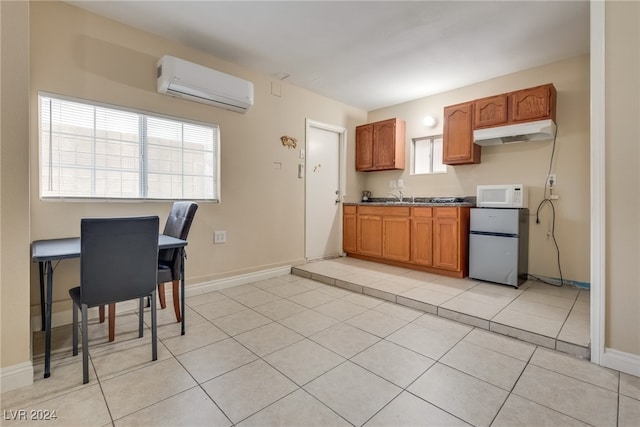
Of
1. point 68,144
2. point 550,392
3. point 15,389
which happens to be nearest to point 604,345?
point 550,392

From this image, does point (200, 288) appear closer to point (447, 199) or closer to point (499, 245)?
point (499, 245)

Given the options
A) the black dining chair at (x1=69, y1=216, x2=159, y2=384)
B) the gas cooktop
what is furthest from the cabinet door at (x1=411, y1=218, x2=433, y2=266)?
the black dining chair at (x1=69, y1=216, x2=159, y2=384)

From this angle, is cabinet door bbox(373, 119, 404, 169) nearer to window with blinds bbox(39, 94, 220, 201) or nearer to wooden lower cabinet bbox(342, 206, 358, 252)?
wooden lower cabinet bbox(342, 206, 358, 252)

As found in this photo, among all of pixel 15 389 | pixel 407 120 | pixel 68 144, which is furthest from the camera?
pixel 407 120

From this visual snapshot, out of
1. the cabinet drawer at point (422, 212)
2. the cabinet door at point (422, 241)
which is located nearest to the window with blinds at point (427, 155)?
the cabinet drawer at point (422, 212)

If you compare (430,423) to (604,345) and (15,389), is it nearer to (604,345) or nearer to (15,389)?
(604,345)

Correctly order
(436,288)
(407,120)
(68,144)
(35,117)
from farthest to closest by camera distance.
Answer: (407,120) → (436,288) → (68,144) → (35,117)

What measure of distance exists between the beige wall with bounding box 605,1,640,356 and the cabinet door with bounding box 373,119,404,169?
2.87 meters

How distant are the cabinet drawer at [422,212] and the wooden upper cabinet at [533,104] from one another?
4.63 feet

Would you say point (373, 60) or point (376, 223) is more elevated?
point (373, 60)

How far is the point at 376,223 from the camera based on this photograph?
4.44 meters

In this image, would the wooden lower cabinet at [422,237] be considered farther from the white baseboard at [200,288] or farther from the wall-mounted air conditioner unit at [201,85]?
the wall-mounted air conditioner unit at [201,85]

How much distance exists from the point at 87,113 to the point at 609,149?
3993 millimetres

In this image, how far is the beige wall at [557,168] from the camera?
323cm
